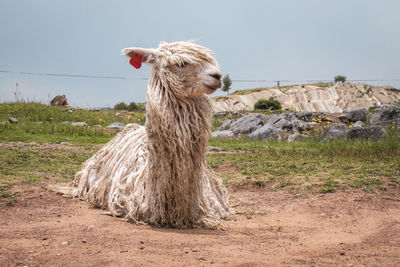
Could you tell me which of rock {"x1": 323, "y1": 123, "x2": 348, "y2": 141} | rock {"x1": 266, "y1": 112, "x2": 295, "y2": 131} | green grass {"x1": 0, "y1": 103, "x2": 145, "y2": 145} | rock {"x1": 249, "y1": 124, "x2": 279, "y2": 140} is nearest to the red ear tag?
green grass {"x1": 0, "y1": 103, "x2": 145, "y2": 145}

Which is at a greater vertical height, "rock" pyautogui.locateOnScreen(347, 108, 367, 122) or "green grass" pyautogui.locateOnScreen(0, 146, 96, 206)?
"rock" pyautogui.locateOnScreen(347, 108, 367, 122)

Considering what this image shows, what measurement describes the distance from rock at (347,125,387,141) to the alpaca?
30.6 feet

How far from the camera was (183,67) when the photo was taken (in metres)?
4.06

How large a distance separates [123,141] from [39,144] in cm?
685

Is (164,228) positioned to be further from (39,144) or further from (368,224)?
(39,144)

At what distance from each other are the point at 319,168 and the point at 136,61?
478cm

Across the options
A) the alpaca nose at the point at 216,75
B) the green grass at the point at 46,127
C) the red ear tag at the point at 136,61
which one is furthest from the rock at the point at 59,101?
the alpaca nose at the point at 216,75

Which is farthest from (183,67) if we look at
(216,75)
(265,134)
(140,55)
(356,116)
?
(356,116)

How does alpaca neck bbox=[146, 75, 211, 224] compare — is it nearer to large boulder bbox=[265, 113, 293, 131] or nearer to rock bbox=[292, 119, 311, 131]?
large boulder bbox=[265, 113, 293, 131]

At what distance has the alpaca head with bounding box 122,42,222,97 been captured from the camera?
3.93 metres

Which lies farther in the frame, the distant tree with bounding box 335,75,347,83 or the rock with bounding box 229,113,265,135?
the distant tree with bounding box 335,75,347,83

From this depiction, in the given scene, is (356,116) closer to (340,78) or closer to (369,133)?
(369,133)

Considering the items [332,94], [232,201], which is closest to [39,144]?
[232,201]

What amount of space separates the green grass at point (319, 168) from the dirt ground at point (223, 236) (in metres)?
0.55
